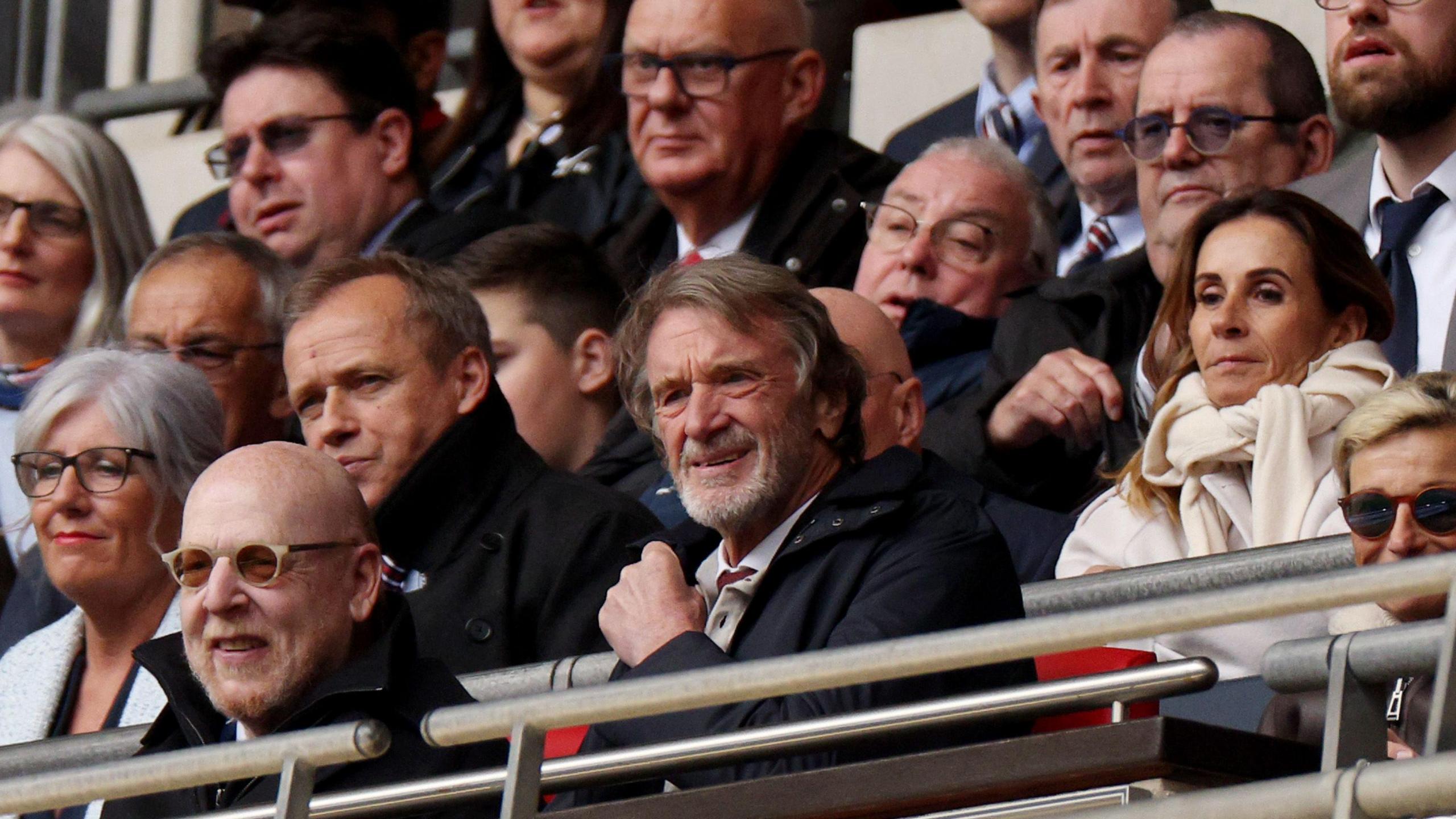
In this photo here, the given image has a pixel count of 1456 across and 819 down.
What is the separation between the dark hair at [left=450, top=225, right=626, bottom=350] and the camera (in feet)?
22.4

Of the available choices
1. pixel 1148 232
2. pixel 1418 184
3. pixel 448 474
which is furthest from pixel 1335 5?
pixel 448 474

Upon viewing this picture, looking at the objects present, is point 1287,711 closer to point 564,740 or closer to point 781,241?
point 564,740

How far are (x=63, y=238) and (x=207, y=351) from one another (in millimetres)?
1038

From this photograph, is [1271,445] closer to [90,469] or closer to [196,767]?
[196,767]

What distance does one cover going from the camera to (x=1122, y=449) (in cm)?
623

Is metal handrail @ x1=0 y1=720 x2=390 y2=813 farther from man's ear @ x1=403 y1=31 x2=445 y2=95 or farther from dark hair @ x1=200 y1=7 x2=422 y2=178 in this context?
man's ear @ x1=403 y1=31 x2=445 y2=95

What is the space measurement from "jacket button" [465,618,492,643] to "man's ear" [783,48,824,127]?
7.57 ft

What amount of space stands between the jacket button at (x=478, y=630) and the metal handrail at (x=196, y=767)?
1.57 m

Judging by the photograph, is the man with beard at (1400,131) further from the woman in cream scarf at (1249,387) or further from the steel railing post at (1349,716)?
the steel railing post at (1349,716)

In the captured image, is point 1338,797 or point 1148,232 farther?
point 1148,232

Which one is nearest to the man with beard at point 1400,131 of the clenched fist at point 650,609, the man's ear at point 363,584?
the clenched fist at point 650,609

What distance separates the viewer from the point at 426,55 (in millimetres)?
9078

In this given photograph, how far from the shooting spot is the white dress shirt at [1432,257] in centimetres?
589

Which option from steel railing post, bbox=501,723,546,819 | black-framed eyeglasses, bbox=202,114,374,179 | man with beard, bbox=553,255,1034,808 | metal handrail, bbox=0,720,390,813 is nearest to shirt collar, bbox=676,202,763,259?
black-framed eyeglasses, bbox=202,114,374,179
